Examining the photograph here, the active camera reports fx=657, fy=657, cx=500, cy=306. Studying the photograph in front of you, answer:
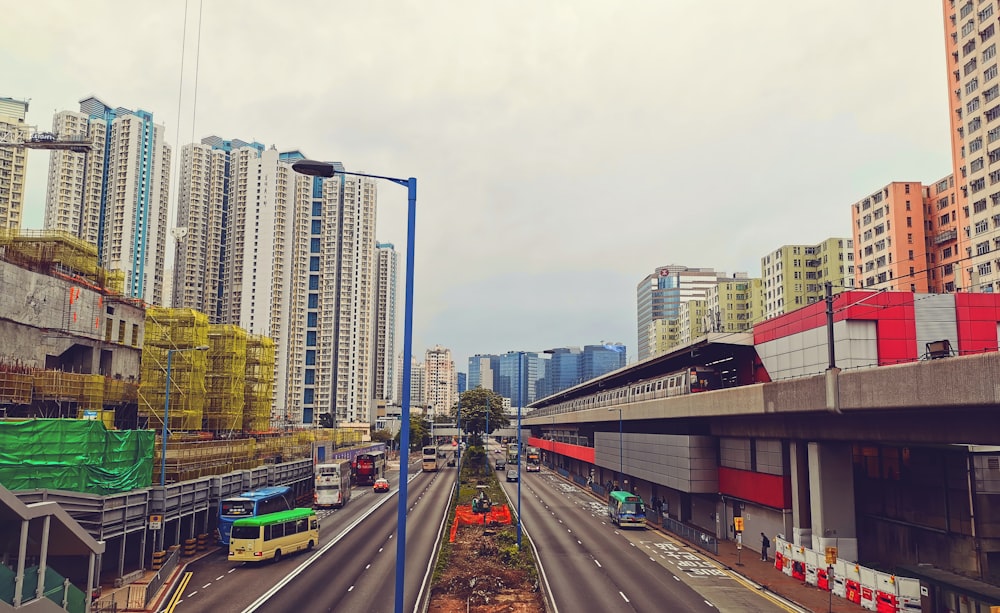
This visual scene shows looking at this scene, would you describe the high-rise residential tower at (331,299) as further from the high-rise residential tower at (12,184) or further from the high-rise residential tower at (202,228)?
the high-rise residential tower at (12,184)

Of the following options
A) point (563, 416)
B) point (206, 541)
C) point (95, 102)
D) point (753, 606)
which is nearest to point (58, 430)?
point (206, 541)

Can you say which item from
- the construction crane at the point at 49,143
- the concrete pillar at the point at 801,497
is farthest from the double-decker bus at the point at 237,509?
the construction crane at the point at 49,143

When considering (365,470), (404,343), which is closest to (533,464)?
(365,470)

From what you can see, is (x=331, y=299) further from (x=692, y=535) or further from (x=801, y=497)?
(x=801, y=497)

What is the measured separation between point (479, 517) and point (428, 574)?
20.5 meters

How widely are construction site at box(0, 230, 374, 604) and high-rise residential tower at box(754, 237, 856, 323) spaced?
4033 inches

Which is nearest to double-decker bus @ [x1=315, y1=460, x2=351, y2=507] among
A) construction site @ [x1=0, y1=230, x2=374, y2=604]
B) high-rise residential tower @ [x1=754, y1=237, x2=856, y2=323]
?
construction site @ [x1=0, y1=230, x2=374, y2=604]

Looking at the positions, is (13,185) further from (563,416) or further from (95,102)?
(563,416)

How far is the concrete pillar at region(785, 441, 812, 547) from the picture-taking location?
123ft

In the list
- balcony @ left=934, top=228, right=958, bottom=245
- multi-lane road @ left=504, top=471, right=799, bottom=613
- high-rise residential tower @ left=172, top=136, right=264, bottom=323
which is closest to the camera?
multi-lane road @ left=504, top=471, right=799, bottom=613

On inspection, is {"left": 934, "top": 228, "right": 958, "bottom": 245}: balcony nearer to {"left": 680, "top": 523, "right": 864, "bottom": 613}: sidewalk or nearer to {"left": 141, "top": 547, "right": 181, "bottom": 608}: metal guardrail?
{"left": 680, "top": 523, "right": 864, "bottom": 613}: sidewalk

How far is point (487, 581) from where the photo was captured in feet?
105

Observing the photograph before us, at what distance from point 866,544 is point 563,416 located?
72.2m

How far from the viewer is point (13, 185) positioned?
144750 mm
